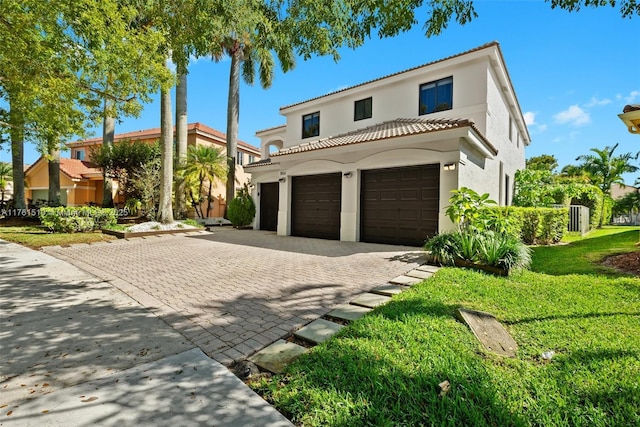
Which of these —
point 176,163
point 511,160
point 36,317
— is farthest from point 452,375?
point 176,163

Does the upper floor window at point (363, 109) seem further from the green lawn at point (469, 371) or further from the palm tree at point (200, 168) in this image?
the green lawn at point (469, 371)

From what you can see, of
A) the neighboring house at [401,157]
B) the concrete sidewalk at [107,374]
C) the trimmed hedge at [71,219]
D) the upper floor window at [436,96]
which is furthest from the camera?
the upper floor window at [436,96]

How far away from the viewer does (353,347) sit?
→ 9.61 ft

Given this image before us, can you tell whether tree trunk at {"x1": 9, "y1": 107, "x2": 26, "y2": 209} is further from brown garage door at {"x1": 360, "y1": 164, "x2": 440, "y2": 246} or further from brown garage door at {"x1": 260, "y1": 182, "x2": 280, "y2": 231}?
brown garage door at {"x1": 360, "y1": 164, "x2": 440, "y2": 246}

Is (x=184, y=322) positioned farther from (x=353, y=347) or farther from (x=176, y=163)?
(x=176, y=163)

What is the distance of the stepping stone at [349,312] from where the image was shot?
383 cm

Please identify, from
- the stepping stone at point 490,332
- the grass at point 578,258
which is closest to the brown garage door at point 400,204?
the grass at point 578,258

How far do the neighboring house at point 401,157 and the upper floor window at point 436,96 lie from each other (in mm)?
45

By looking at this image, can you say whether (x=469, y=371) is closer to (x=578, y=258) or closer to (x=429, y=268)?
(x=429, y=268)

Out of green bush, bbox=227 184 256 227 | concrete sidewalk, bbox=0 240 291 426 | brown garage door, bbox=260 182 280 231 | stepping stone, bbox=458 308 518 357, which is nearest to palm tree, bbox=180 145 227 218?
green bush, bbox=227 184 256 227

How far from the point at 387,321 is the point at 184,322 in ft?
8.54

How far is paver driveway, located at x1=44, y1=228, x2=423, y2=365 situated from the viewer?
3542 mm

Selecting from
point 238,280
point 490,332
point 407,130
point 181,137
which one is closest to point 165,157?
point 181,137

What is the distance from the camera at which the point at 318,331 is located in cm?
341
